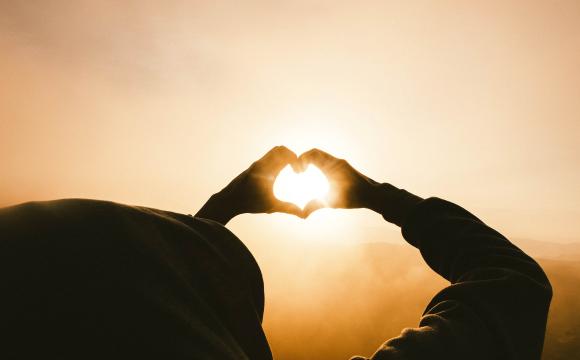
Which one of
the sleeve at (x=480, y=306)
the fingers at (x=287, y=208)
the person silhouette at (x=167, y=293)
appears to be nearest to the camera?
the person silhouette at (x=167, y=293)

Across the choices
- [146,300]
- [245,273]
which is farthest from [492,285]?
[146,300]

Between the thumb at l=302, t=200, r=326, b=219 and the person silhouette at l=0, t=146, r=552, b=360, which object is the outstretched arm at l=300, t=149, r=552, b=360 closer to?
the person silhouette at l=0, t=146, r=552, b=360

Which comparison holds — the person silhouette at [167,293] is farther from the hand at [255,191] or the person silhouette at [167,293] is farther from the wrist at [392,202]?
the hand at [255,191]

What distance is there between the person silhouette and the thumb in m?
0.73

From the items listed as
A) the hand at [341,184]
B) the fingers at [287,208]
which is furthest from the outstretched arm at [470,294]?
the fingers at [287,208]

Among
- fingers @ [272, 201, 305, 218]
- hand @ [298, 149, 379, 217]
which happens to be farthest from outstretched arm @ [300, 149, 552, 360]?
fingers @ [272, 201, 305, 218]

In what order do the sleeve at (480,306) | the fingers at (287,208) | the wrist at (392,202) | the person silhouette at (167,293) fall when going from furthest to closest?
the fingers at (287,208), the wrist at (392,202), the sleeve at (480,306), the person silhouette at (167,293)

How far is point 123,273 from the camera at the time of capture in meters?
0.52

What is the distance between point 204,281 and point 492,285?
0.87 m

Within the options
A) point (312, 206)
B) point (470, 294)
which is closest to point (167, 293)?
point (470, 294)

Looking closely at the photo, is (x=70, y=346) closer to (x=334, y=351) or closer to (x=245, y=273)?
(x=245, y=273)

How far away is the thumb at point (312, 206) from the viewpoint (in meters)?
1.68

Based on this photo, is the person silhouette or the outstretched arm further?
the outstretched arm

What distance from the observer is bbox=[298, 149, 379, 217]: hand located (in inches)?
64.9
